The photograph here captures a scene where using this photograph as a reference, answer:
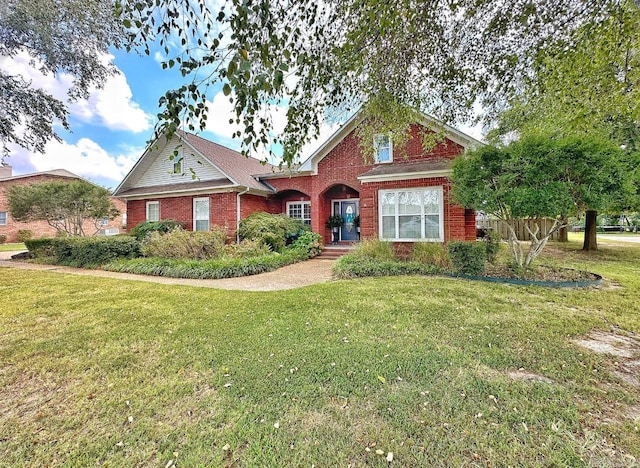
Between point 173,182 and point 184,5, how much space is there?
14.7 m

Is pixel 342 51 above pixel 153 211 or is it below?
above

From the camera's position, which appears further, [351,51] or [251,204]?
[251,204]

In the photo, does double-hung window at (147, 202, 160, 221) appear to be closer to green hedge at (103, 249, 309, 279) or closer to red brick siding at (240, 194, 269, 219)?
red brick siding at (240, 194, 269, 219)

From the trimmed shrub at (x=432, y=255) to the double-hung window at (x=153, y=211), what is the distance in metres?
14.0

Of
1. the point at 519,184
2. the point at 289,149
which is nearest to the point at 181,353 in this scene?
the point at 289,149

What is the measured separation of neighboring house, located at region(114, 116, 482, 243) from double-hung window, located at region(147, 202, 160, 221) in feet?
0.18

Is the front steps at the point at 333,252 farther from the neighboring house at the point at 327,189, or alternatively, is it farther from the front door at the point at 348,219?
the front door at the point at 348,219

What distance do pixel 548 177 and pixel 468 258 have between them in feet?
8.48

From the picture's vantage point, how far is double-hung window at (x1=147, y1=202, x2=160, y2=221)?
53.1ft

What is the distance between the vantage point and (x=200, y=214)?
1500 cm

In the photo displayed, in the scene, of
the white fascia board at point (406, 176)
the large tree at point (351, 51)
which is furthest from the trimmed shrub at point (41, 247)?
the white fascia board at point (406, 176)

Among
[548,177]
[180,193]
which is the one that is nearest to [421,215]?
[548,177]

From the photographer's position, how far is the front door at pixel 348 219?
15164mm

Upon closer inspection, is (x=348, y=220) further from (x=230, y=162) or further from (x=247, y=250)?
(x=230, y=162)
